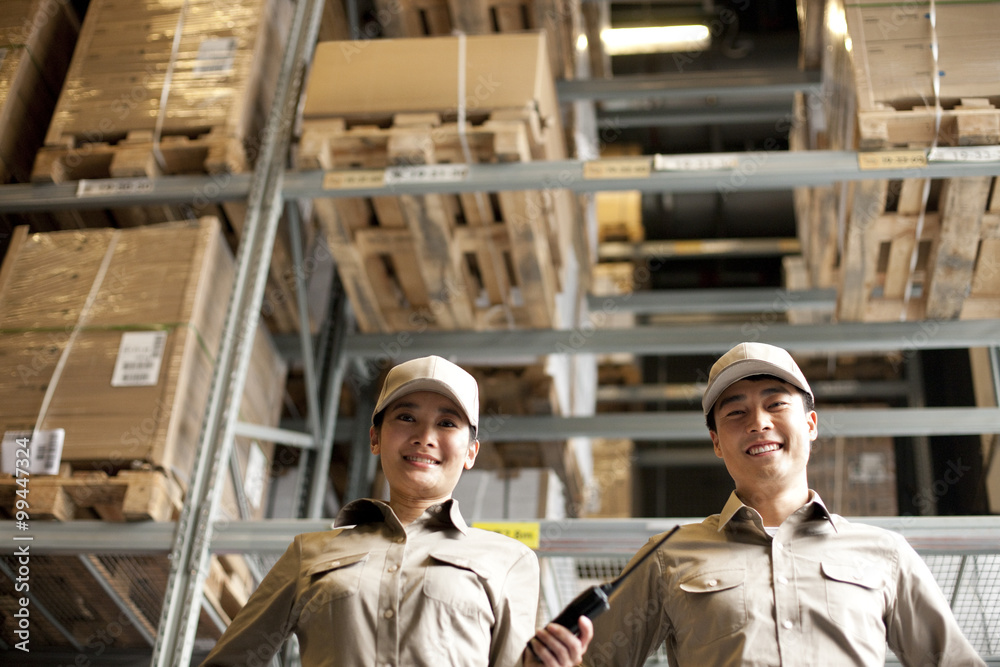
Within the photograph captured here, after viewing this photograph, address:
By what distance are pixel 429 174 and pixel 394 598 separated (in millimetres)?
2485

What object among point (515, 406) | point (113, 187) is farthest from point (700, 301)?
point (113, 187)

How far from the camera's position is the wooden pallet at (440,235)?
4363 millimetres

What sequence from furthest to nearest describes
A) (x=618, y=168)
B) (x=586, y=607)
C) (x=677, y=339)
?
(x=677, y=339), (x=618, y=168), (x=586, y=607)

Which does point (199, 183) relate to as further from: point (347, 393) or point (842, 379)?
point (842, 379)

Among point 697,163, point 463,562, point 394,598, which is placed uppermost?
point 697,163

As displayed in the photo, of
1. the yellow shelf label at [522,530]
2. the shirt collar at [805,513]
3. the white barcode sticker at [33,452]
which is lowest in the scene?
the shirt collar at [805,513]

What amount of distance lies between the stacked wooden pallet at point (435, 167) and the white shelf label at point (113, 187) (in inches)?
32.0

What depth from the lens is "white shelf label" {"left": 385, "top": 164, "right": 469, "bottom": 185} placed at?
429cm

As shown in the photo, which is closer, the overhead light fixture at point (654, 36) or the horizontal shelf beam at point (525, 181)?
the horizontal shelf beam at point (525, 181)

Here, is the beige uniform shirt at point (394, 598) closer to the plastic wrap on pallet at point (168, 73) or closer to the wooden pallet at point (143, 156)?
the wooden pallet at point (143, 156)

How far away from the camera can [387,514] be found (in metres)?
2.45

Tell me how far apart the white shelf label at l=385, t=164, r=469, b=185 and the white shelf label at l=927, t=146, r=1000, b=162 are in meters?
2.05

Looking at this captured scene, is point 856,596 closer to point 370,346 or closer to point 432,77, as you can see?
point 432,77

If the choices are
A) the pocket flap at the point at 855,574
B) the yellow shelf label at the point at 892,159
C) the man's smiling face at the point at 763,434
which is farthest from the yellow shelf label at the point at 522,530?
the yellow shelf label at the point at 892,159
